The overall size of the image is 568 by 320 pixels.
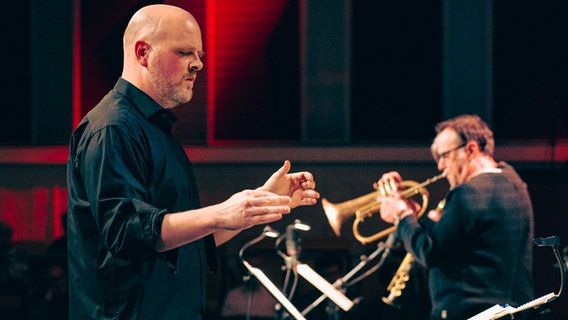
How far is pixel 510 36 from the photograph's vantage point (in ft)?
28.2

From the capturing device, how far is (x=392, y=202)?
5305 millimetres

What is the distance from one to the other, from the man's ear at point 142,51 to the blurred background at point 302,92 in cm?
538

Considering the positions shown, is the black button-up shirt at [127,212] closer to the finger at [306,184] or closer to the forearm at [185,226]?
A: the forearm at [185,226]

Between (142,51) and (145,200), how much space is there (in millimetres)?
474

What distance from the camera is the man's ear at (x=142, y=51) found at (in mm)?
2520

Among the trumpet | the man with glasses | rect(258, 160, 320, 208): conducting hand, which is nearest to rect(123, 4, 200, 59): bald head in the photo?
rect(258, 160, 320, 208): conducting hand

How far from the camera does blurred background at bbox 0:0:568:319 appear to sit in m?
8.47

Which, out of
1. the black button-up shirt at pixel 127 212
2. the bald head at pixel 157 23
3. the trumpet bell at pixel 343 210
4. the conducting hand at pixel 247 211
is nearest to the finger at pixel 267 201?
the conducting hand at pixel 247 211

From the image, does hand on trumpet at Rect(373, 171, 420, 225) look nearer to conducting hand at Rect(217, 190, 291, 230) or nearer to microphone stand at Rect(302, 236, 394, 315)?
microphone stand at Rect(302, 236, 394, 315)

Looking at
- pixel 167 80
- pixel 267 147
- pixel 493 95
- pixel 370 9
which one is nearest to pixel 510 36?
pixel 493 95

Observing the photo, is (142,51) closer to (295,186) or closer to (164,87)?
(164,87)

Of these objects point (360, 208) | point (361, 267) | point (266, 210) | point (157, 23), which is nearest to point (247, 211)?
point (266, 210)

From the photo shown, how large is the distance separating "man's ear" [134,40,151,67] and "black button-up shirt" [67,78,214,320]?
0.28ft

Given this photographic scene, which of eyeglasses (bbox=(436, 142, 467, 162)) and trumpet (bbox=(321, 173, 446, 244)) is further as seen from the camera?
trumpet (bbox=(321, 173, 446, 244))
